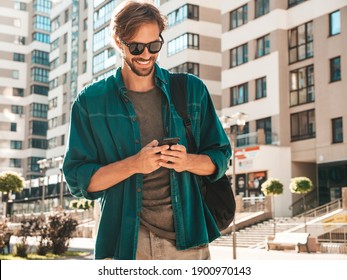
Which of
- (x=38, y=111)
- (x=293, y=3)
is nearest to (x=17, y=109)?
(x=38, y=111)

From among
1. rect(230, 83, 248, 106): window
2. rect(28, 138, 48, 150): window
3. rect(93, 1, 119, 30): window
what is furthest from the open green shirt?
rect(28, 138, 48, 150): window

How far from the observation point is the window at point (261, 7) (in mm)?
41094

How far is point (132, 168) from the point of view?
228 centimetres

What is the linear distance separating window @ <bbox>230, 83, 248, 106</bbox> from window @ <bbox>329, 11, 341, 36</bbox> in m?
8.02

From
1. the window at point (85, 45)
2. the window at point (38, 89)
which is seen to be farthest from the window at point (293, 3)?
the window at point (38, 89)

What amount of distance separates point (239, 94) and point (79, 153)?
135 feet

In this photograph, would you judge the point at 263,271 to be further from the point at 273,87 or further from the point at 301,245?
the point at 273,87

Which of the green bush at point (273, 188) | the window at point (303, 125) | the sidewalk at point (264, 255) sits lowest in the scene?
the sidewalk at point (264, 255)

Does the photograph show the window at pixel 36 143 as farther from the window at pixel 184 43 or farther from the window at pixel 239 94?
the window at pixel 239 94

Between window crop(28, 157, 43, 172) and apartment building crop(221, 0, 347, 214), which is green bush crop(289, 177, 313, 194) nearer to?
apartment building crop(221, 0, 347, 214)

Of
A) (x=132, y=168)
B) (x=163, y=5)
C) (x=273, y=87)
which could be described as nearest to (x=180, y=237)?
(x=132, y=168)

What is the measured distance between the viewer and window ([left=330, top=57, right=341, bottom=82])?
35.6 metres

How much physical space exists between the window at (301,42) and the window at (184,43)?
33.0ft

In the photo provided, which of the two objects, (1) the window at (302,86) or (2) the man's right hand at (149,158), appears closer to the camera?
(2) the man's right hand at (149,158)
